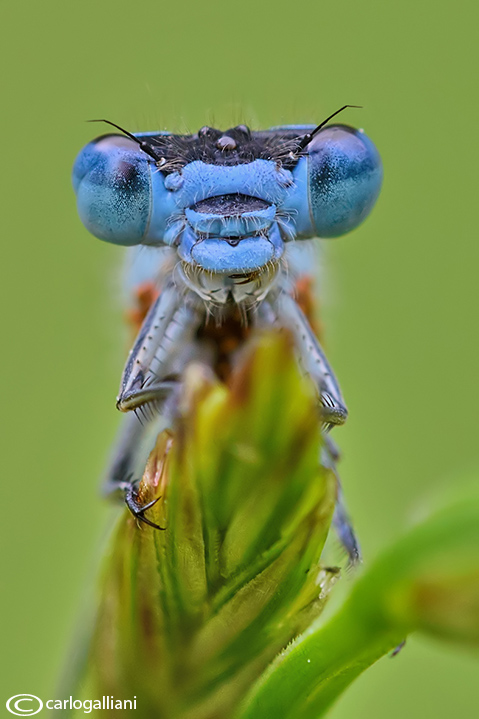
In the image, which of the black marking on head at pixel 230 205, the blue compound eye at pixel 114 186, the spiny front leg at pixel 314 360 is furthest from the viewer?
the blue compound eye at pixel 114 186

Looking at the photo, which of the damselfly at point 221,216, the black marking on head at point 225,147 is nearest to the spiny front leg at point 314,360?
the damselfly at point 221,216

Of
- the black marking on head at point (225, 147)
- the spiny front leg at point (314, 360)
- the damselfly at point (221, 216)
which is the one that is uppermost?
the black marking on head at point (225, 147)

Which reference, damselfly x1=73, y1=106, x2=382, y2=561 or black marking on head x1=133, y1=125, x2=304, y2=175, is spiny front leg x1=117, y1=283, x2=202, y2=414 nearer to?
damselfly x1=73, y1=106, x2=382, y2=561

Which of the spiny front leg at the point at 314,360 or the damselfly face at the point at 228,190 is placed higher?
the damselfly face at the point at 228,190

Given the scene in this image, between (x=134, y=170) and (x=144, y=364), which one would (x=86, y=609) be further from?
(x=134, y=170)

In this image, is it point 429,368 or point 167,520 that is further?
point 429,368

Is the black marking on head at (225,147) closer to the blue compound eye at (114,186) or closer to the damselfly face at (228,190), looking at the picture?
the damselfly face at (228,190)

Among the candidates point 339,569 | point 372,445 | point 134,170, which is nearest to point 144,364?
point 134,170

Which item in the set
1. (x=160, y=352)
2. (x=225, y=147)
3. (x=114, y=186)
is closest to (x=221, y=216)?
(x=225, y=147)
